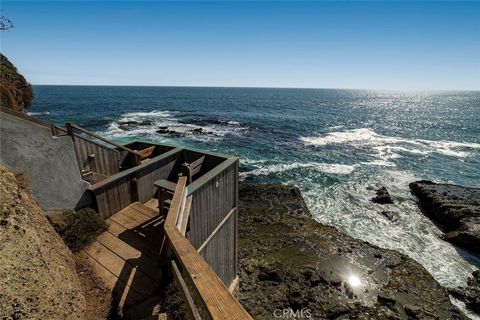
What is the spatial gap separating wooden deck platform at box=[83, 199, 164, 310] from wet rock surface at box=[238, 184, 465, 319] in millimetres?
7474

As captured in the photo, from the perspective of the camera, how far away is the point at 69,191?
231 inches

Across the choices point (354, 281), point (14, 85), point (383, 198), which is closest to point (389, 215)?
point (383, 198)

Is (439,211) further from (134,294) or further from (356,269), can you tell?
(134,294)

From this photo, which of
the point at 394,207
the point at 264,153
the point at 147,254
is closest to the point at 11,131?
the point at 147,254

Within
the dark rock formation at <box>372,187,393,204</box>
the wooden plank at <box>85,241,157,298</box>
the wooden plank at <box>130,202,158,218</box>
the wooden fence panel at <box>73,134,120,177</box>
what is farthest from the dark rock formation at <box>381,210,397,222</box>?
the wooden plank at <box>85,241,157,298</box>

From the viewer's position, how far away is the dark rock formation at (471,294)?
517 inches

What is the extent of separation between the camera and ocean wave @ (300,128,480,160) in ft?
128

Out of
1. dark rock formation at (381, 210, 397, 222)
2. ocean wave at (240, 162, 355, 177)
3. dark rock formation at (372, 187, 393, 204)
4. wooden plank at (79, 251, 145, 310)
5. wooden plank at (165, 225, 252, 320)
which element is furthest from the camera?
ocean wave at (240, 162, 355, 177)

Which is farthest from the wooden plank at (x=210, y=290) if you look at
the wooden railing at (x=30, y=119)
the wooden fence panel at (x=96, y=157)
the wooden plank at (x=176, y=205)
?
the wooden fence panel at (x=96, y=157)

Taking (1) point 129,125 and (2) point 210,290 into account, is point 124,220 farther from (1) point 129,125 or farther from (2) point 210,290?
(1) point 129,125

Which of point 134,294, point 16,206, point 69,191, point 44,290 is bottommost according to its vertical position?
point 134,294

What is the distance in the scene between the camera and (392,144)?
1737 inches

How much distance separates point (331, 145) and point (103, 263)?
131 feet

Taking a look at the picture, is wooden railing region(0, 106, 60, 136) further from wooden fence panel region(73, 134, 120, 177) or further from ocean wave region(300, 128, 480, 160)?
ocean wave region(300, 128, 480, 160)
